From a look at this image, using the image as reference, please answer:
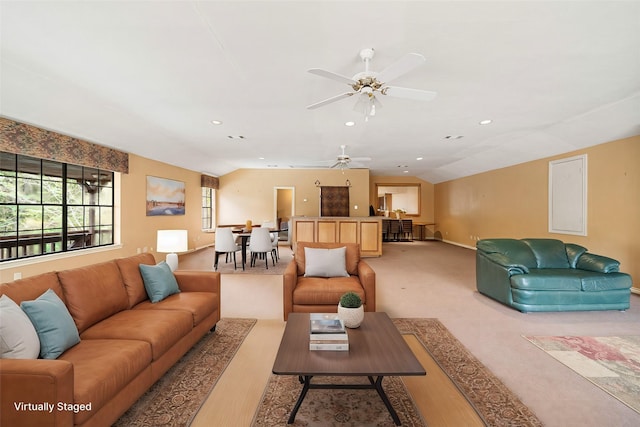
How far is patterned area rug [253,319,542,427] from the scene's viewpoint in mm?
1679

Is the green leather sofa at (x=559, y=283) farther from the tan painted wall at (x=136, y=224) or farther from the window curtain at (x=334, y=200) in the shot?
the tan painted wall at (x=136, y=224)

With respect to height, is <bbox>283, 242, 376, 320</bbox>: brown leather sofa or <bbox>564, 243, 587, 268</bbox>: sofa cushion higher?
<bbox>564, 243, 587, 268</bbox>: sofa cushion

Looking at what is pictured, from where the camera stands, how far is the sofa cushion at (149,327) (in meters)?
1.86

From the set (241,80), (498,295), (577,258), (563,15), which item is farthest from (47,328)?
(577,258)

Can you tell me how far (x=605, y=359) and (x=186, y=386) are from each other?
357cm

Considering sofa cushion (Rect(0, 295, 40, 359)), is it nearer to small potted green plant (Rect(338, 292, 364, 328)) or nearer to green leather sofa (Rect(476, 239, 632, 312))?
small potted green plant (Rect(338, 292, 364, 328))

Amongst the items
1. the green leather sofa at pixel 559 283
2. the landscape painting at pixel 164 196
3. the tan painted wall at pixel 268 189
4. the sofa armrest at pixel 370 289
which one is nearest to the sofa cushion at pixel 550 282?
the green leather sofa at pixel 559 283

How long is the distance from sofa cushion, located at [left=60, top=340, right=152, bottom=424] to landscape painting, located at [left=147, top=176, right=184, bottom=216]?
5171 mm

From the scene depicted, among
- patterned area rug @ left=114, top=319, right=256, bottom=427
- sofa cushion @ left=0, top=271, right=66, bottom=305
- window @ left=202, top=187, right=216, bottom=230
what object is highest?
window @ left=202, top=187, right=216, bottom=230

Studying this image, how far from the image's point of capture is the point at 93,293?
208 cm

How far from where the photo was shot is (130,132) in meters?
4.74

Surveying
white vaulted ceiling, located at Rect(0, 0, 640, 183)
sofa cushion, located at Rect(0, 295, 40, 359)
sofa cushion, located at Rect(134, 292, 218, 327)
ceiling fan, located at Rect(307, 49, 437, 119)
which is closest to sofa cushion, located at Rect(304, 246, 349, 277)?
sofa cushion, located at Rect(134, 292, 218, 327)

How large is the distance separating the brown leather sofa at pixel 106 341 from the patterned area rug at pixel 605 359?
3.27 meters

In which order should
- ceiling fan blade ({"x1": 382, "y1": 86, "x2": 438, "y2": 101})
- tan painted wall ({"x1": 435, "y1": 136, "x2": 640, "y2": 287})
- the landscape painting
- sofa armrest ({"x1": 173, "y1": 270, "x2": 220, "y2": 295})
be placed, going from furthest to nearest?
the landscape painting < tan painted wall ({"x1": 435, "y1": 136, "x2": 640, "y2": 287}) < sofa armrest ({"x1": 173, "y1": 270, "x2": 220, "y2": 295}) < ceiling fan blade ({"x1": 382, "y1": 86, "x2": 438, "y2": 101})
